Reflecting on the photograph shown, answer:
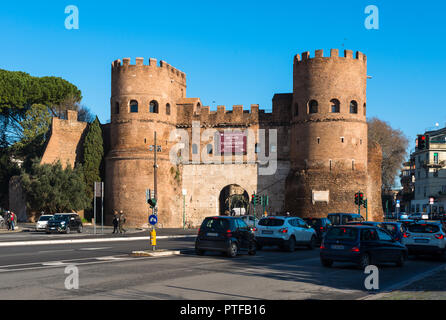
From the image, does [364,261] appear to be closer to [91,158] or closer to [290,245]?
[290,245]

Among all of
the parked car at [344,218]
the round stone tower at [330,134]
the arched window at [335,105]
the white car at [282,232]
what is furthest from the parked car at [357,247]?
the arched window at [335,105]

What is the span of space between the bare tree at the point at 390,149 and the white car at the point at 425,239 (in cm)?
4792

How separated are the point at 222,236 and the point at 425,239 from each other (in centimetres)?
785

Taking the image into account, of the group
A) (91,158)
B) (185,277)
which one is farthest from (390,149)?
(185,277)

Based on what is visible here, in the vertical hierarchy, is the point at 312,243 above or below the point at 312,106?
below

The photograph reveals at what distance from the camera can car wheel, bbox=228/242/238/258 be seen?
20859mm

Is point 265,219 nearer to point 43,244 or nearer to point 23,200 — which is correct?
point 43,244

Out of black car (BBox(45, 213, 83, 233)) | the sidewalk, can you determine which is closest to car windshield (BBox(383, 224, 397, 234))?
the sidewalk

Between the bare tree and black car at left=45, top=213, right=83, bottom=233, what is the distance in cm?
4099

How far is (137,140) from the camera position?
5134 centimetres

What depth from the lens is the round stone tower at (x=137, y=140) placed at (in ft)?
167

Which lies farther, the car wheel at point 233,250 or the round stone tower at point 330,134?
the round stone tower at point 330,134

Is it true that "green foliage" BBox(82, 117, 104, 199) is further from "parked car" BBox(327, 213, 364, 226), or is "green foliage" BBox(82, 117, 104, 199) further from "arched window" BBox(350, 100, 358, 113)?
"parked car" BBox(327, 213, 364, 226)

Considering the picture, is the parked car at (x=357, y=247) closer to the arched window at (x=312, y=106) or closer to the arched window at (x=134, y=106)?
the arched window at (x=312, y=106)
